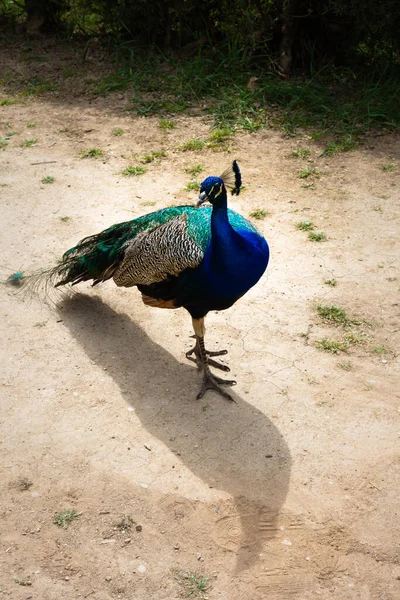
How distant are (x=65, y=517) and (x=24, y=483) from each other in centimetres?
31

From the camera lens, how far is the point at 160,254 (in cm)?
399

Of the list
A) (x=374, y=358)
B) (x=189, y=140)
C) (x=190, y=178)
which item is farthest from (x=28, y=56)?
(x=374, y=358)

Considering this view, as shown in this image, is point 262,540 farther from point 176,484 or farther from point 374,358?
point 374,358

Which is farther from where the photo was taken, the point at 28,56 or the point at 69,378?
the point at 28,56

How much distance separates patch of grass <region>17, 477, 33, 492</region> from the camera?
347 centimetres

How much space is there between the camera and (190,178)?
242 inches

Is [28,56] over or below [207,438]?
over

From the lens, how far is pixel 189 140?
6754 millimetres

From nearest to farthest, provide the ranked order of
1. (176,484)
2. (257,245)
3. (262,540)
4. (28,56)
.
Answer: (262,540) → (176,484) → (257,245) → (28,56)

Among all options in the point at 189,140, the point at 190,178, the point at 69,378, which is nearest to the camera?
the point at 69,378

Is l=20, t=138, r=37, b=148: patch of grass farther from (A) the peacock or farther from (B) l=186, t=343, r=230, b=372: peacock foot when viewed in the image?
(B) l=186, t=343, r=230, b=372: peacock foot

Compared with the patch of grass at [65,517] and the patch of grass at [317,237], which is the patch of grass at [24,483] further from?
the patch of grass at [317,237]

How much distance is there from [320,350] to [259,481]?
1.14 m

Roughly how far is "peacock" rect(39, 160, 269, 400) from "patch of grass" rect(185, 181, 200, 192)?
1.58m
